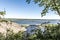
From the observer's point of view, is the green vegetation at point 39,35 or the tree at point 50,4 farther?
the tree at point 50,4

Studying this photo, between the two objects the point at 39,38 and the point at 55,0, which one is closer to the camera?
the point at 39,38

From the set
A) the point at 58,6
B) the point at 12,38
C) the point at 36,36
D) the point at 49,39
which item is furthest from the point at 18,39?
the point at 58,6

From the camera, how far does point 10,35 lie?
15.6 metres

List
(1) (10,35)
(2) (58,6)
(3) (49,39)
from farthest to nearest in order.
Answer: (2) (58,6)
(1) (10,35)
(3) (49,39)

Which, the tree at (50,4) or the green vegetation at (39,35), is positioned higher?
the tree at (50,4)

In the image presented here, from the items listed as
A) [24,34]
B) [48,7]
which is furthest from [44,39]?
[48,7]

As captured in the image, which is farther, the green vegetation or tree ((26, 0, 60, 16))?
tree ((26, 0, 60, 16))

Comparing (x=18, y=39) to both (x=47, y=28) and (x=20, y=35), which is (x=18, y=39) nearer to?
(x=20, y=35)

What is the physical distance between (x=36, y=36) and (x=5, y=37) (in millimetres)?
2847

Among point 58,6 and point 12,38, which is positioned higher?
point 58,6

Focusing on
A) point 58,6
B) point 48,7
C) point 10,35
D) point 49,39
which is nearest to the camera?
point 49,39

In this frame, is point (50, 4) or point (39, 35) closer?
point (39, 35)

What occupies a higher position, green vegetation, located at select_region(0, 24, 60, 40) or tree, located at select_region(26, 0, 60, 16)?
tree, located at select_region(26, 0, 60, 16)

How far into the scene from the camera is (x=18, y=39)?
15188 mm
